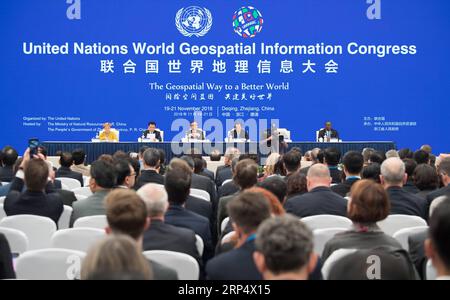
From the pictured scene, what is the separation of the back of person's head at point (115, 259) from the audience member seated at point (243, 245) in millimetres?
829

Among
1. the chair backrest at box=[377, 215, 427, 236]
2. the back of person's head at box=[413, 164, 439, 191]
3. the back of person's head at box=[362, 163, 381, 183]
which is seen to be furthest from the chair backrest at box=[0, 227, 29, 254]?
the back of person's head at box=[413, 164, 439, 191]

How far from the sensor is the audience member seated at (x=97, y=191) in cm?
474

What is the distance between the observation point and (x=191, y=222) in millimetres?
4250

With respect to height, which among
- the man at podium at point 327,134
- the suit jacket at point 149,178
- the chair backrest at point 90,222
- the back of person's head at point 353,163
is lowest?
the chair backrest at point 90,222

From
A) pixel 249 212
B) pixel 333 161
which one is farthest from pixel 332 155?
pixel 249 212

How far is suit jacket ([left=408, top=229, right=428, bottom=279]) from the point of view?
11.6 feet

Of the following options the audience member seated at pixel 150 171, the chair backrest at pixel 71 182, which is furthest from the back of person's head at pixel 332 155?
the chair backrest at pixel 71 182

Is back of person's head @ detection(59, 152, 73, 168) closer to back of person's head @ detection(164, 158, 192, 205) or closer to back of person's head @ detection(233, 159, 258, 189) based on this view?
back of person's head @ detection(233, 159, 258, 189)

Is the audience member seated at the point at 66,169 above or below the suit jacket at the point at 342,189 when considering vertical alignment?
above

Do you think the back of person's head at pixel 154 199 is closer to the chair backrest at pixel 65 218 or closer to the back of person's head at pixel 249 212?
the back of person's head at pixel 249 212

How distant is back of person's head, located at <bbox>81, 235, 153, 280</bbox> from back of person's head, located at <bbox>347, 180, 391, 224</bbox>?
1.59 meters

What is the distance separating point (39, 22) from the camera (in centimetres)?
1533

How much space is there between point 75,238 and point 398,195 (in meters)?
2.41

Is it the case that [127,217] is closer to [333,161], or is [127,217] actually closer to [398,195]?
[398,195]
